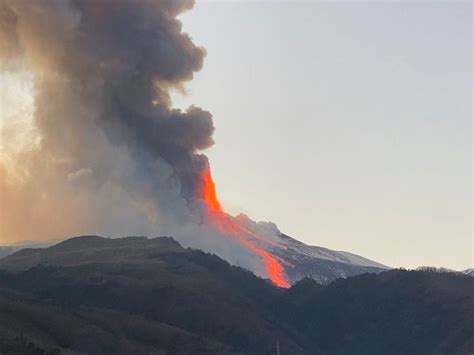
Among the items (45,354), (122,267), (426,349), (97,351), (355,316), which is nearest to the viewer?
(45,354)

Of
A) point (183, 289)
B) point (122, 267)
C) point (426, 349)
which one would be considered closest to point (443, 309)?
point (426, 349)

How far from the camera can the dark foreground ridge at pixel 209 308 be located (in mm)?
95438

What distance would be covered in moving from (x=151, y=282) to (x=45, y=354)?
5239 centimetres

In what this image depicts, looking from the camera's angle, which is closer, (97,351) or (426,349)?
(97,351)

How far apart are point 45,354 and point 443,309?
70.2 m

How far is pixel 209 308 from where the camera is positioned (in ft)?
390

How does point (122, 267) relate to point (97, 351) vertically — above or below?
above

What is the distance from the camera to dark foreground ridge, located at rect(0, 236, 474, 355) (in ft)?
313

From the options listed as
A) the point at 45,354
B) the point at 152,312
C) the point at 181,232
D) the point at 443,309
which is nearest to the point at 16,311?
the point at 45,354

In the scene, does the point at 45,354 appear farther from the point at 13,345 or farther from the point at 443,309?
the point at 443,309

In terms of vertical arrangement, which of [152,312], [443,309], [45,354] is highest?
[443,309]

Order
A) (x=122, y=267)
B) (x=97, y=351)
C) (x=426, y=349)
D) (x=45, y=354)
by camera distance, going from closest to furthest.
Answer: (x=45, y=354) → (x=97, y=351) → (x=426, y=349) → (x=122, y=267)

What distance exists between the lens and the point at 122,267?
13962cm

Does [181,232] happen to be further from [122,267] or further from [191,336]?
[191,336]
